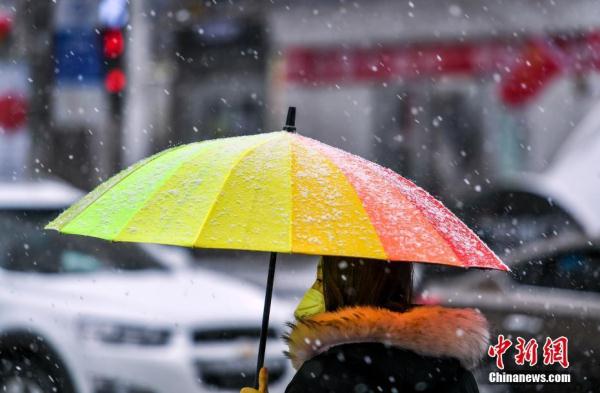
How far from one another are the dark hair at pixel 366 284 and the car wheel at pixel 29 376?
4417 mm

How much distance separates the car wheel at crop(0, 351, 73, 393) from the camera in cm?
706

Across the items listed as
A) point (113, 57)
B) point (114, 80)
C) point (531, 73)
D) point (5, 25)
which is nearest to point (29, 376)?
point (114, 80)

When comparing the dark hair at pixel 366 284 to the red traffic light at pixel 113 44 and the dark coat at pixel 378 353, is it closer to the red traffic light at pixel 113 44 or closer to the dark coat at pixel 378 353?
the dark coat at pixel 378 353

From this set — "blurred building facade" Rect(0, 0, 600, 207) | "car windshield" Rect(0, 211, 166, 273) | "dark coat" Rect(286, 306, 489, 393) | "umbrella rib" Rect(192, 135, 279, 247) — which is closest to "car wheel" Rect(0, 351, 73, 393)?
"car windshield" Rect(0, 211, 166, 273)

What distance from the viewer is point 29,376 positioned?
715 cm

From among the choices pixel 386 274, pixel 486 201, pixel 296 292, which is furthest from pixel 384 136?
pixel 386 274

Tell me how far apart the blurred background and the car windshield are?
0.05 ft

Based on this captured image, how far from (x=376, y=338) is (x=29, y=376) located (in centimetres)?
482

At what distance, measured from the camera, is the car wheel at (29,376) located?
7062 millimetres

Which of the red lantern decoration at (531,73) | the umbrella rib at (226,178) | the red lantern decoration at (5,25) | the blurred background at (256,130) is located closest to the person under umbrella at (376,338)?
the umbrella rib at (226,178)

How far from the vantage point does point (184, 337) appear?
7250mm

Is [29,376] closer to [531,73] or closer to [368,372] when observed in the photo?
[368,372]

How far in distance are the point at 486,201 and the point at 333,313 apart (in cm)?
1255

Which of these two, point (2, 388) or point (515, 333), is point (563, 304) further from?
point (2, 388)
